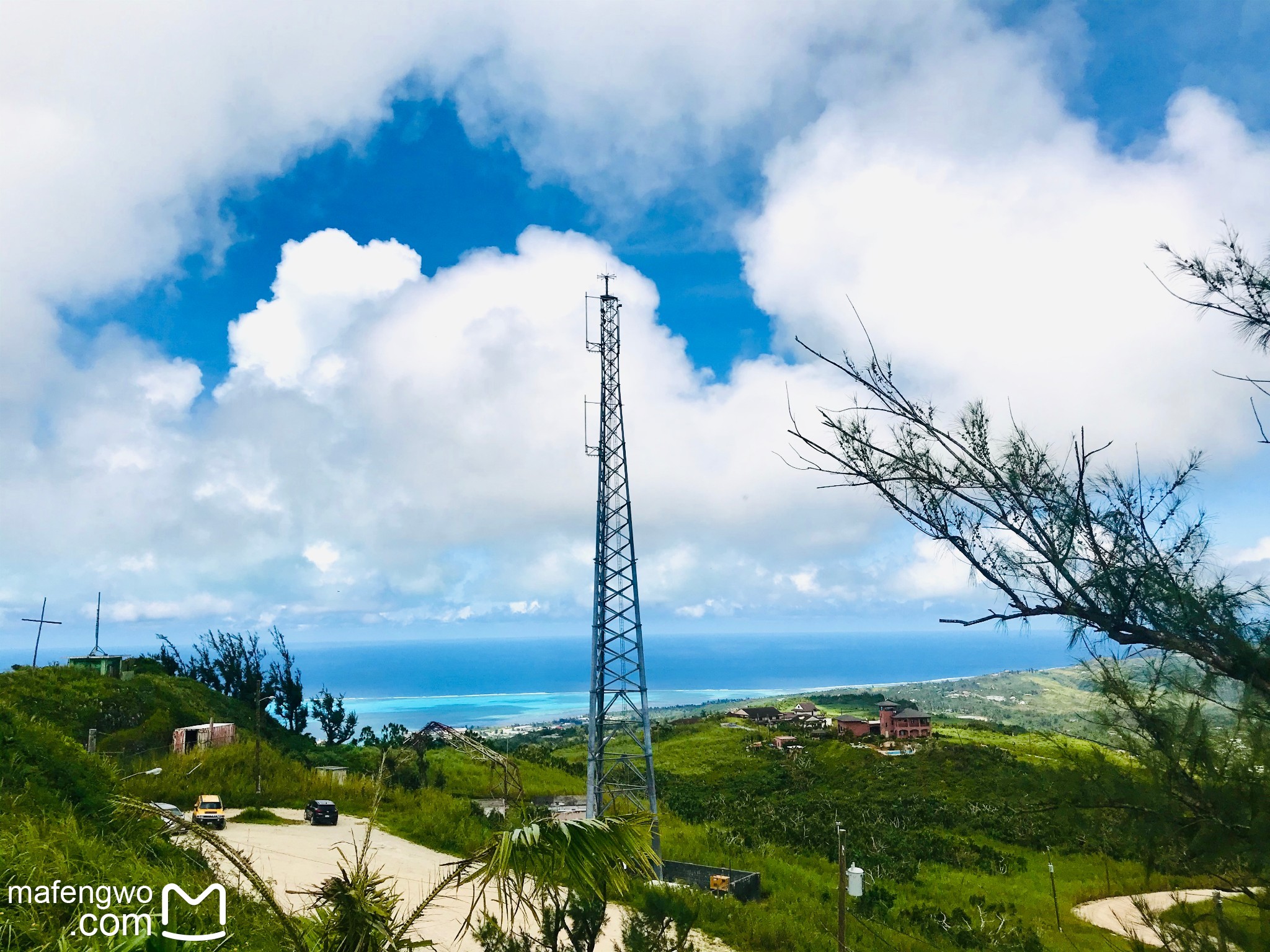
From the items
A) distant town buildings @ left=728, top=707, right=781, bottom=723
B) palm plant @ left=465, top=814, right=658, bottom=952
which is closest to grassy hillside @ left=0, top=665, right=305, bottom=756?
palm plant @ left=465, top=814, right=658, bottom=952

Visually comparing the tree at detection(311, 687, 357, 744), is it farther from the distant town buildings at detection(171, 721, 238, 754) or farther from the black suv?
the black suv

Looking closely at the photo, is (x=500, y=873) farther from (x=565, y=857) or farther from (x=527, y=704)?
(x=527, y=704)

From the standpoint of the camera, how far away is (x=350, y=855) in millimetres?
12102

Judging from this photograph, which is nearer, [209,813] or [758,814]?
[209,813]

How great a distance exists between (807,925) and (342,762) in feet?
54.6

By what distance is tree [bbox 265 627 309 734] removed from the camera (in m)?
25.4

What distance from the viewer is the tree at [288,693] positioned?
25.4 meters

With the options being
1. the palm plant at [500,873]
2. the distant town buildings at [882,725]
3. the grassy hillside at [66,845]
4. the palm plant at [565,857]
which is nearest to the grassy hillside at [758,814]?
the grassy hillside at [66,845]

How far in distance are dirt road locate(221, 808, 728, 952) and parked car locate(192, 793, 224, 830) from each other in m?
0.30

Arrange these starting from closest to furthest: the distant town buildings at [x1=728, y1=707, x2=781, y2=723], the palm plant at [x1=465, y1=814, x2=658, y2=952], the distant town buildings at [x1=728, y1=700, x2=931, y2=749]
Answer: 1. the palm plant at [x1=465, y1=814, x2=658, y2=952]
2. the distant town buildings at [x1=728, y1=700, x2=931, y2=749]
3. the distant town buildings at [x1=728, y1=707, x2=781, y2=723]

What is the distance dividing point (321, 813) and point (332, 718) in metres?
13.4

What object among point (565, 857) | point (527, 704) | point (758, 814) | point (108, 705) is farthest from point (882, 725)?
point (527, 704)

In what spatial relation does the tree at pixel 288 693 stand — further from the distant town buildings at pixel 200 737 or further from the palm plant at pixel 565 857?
the palm plant at pixel 565 857

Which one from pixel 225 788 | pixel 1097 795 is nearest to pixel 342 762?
pixel 225 788
